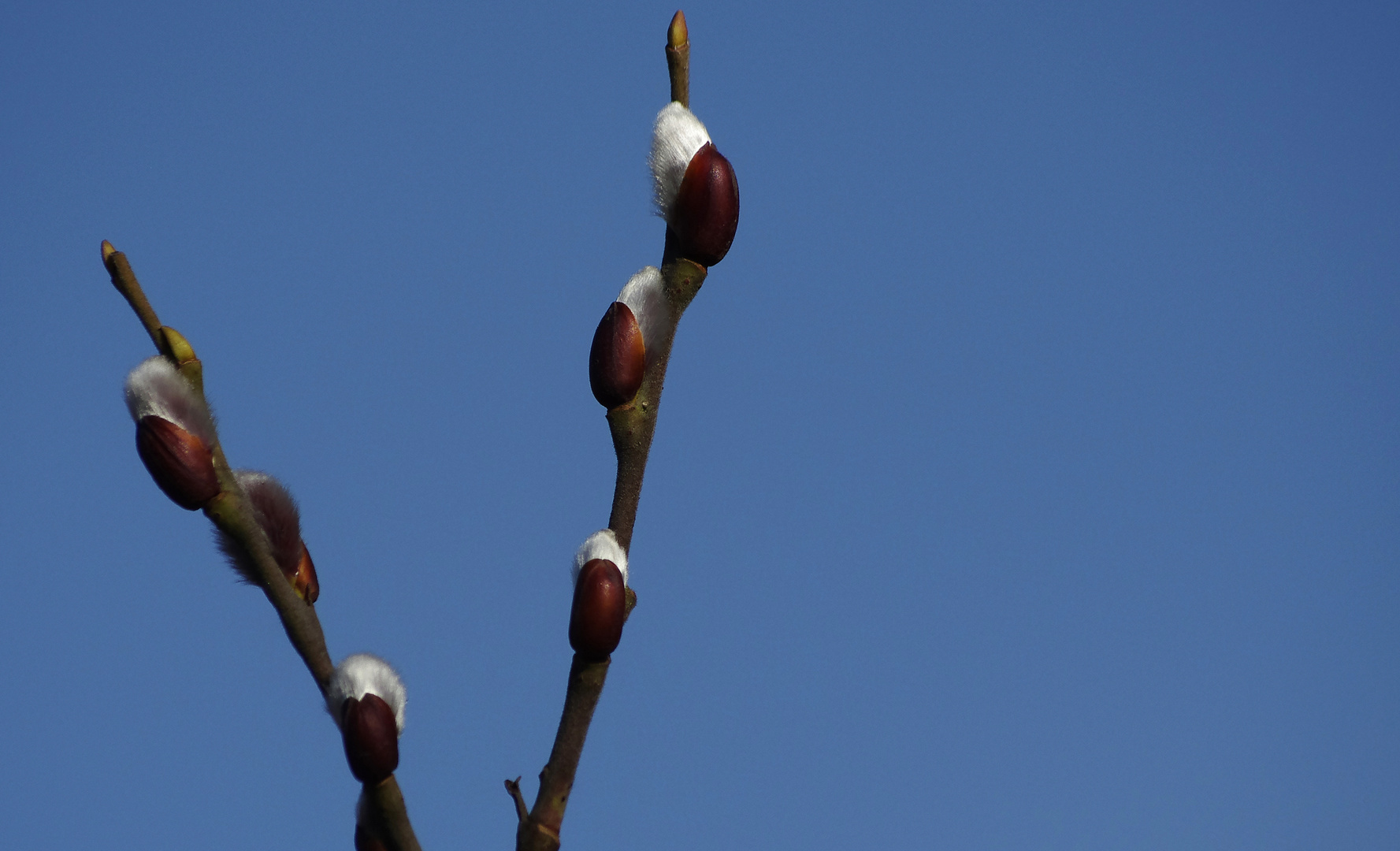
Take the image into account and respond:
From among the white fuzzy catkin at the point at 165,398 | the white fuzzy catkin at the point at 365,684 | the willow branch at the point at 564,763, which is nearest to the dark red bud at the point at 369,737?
the white fuzzy catkin at the point at 365,684

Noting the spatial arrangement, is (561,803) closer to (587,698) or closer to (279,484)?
(587,698)

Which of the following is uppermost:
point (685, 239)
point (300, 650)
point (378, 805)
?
point (685, 239)

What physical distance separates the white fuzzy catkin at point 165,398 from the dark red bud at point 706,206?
1.28 feet

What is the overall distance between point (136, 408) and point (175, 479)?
64 millimetres

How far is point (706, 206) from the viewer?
1000mm

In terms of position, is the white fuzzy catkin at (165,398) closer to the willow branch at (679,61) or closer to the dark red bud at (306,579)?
the dark red bud at (306,579)

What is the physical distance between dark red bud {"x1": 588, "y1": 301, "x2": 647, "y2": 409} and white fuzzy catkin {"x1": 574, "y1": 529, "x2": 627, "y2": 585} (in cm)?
11

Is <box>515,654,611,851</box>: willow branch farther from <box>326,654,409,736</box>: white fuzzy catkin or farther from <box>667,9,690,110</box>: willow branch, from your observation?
<box>667,9,690,110</box>: willow branch

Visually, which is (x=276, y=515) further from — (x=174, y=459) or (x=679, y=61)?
(x=679, y=61)

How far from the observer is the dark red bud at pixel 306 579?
3.41 ft

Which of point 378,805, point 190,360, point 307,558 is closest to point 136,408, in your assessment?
point 190,360

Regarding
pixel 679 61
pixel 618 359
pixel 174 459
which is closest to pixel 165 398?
pixel 174 459

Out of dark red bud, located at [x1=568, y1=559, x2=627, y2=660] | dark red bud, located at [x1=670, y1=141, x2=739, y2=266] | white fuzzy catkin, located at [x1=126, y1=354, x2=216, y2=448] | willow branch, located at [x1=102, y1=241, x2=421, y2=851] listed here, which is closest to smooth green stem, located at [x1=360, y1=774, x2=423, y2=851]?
willow branch, located at [x1=102, y1=241, x2=421, y2=851]

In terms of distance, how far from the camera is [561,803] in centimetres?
95
